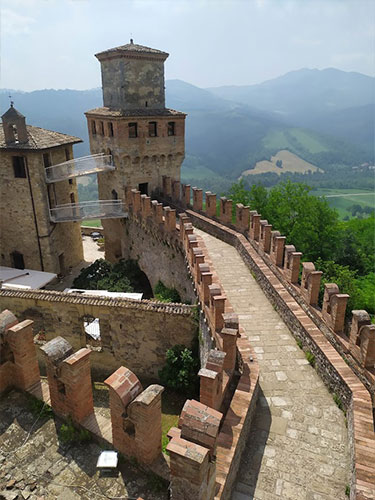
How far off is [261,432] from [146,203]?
43.6 feet

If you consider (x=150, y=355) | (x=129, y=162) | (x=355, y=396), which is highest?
(x=129, y=162)

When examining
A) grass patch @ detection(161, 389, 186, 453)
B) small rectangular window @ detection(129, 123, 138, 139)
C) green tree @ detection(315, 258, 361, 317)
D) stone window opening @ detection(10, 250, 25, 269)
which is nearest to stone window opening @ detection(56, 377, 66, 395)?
grass patch @ detection(161, 389, 186, 453)

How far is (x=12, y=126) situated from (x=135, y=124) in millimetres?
6667

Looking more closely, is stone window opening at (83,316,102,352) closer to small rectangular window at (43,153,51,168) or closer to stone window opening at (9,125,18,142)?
small rectangular window at (43,153,51,168)

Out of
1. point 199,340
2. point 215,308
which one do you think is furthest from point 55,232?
point 215,308

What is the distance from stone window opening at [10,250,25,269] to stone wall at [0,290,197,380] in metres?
8.17

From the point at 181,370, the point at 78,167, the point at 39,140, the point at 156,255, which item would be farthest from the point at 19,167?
the point at 181,370

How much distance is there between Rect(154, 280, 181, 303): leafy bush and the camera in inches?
680

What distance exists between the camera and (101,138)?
22.6 meters

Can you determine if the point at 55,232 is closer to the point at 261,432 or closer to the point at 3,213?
the point at 3,213

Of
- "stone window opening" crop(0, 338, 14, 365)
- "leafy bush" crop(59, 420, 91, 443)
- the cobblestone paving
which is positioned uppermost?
"stone window opening" crop(0, 338, 14, 365)

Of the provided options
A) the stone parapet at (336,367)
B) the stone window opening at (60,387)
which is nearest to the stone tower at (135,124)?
the stone parapet at (336,367)

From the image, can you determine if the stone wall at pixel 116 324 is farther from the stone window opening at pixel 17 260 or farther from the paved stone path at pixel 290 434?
the stone window opening at pixel 17 260

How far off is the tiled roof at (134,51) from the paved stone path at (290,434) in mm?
17337
